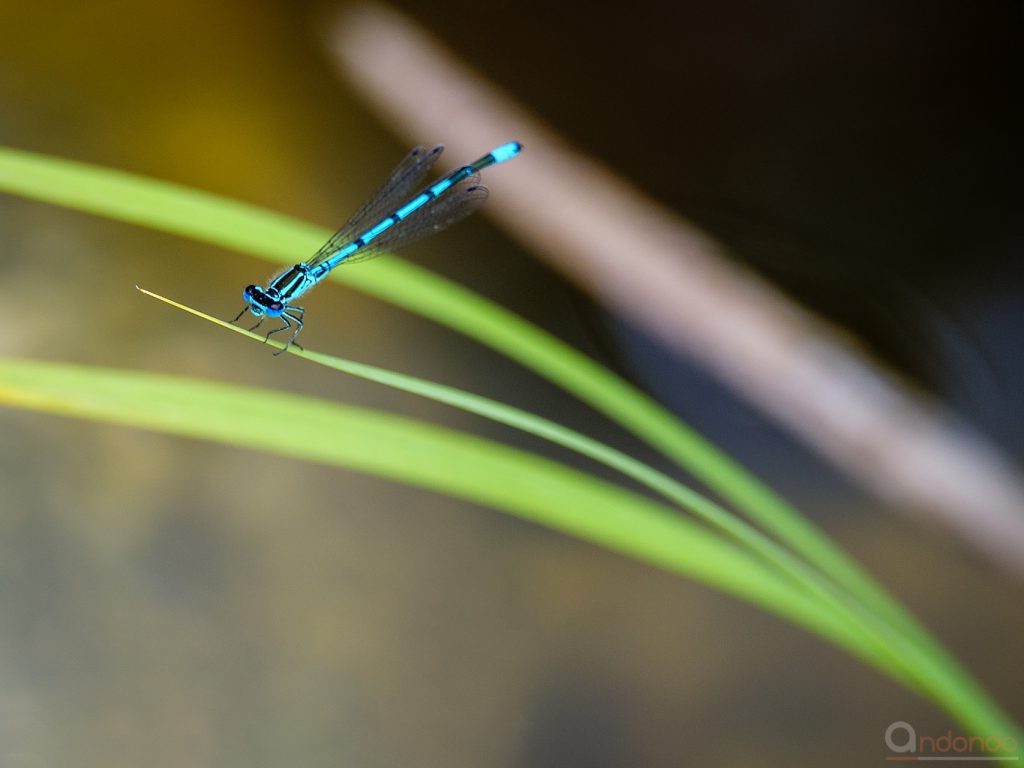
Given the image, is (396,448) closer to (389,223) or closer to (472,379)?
(389,223)

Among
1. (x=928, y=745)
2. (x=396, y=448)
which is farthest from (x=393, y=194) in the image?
(x=928, y=745)

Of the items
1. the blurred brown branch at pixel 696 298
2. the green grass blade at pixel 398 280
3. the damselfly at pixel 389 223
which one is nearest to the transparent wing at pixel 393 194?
the damselfly at pixel 389 223

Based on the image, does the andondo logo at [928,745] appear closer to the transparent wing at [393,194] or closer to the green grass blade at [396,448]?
the green grass blade at [396,448]

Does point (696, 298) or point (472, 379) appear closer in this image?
point (472, 379)

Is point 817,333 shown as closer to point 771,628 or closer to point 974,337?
point 974,337

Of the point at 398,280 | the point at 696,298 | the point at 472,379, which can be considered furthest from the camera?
the point at 696,298

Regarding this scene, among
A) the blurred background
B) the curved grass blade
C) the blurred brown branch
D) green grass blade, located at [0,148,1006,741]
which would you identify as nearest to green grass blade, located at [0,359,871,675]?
the curved grass blade

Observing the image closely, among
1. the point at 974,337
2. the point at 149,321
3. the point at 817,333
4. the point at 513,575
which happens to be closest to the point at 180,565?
the point at 149,321
